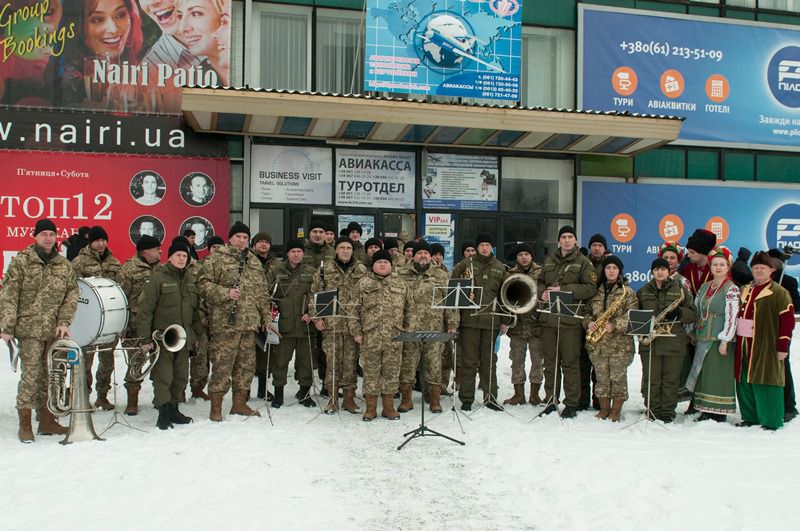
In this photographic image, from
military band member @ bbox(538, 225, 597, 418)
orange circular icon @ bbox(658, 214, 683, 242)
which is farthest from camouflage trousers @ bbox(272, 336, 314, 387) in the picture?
orange circular icon @ bbox(658, 214, 683, 242)

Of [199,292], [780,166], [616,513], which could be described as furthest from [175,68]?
[780,166]

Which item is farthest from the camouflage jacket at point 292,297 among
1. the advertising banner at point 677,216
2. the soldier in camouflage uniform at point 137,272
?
the advertising banner at point 677,216

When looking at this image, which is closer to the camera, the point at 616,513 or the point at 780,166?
the point at 616,513

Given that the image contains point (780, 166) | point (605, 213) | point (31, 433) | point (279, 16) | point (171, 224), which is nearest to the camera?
point (31, 433)

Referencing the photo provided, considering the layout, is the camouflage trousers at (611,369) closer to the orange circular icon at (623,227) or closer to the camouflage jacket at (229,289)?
the camouflage jacket at (229,289)

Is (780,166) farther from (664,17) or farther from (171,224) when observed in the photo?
(171,224)

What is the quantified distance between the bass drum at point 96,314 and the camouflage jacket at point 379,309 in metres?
2.58

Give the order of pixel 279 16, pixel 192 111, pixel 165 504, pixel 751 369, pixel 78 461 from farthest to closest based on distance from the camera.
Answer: pixel 279 16 → pixel 192 111 → pixel 751 369 → pixel 78 461 → pixel 165 504

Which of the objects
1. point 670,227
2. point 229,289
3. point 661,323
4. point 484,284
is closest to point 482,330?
point 484,284

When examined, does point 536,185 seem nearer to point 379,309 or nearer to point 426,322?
point 426,322

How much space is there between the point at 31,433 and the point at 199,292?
2.21 metres

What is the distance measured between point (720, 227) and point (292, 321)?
1249cm

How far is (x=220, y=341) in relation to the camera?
8023mm

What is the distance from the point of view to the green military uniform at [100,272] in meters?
8.46
